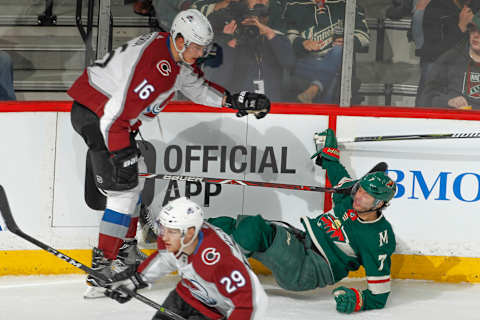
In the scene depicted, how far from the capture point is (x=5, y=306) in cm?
366

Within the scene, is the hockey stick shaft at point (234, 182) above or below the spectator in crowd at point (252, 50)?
below

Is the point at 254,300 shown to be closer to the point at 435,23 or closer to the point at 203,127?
the point at 203,127

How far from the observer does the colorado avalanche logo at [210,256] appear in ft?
9.25

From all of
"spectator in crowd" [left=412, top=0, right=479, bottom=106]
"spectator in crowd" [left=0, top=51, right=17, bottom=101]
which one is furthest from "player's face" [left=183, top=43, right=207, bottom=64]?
"spectator in crowd" [left=412, top=0, right=479, bottom=106]

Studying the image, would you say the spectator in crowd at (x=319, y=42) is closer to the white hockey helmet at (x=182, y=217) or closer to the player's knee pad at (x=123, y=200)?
the player's knee pad at (x=123, y=200)

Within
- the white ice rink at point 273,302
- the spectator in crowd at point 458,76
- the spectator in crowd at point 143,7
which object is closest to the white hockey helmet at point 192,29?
the spectator in crowd at point 143,7

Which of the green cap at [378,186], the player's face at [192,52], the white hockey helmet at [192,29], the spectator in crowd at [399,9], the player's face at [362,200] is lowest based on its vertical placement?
the player's face at [362,200]

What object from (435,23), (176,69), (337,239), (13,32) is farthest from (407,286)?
(13,32)

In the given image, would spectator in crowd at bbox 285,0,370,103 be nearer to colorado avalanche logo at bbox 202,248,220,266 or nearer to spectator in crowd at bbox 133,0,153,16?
spectator in crowd at bbox 133,0,153,16

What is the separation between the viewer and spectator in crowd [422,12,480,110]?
4219mm

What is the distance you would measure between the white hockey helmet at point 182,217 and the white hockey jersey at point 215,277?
86mm

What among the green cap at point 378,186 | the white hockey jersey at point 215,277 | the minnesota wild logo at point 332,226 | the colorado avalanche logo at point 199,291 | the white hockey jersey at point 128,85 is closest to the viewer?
the white hockey jersey at point 215,277

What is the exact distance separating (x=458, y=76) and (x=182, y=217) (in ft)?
6.94

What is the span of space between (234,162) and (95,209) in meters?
0.81
